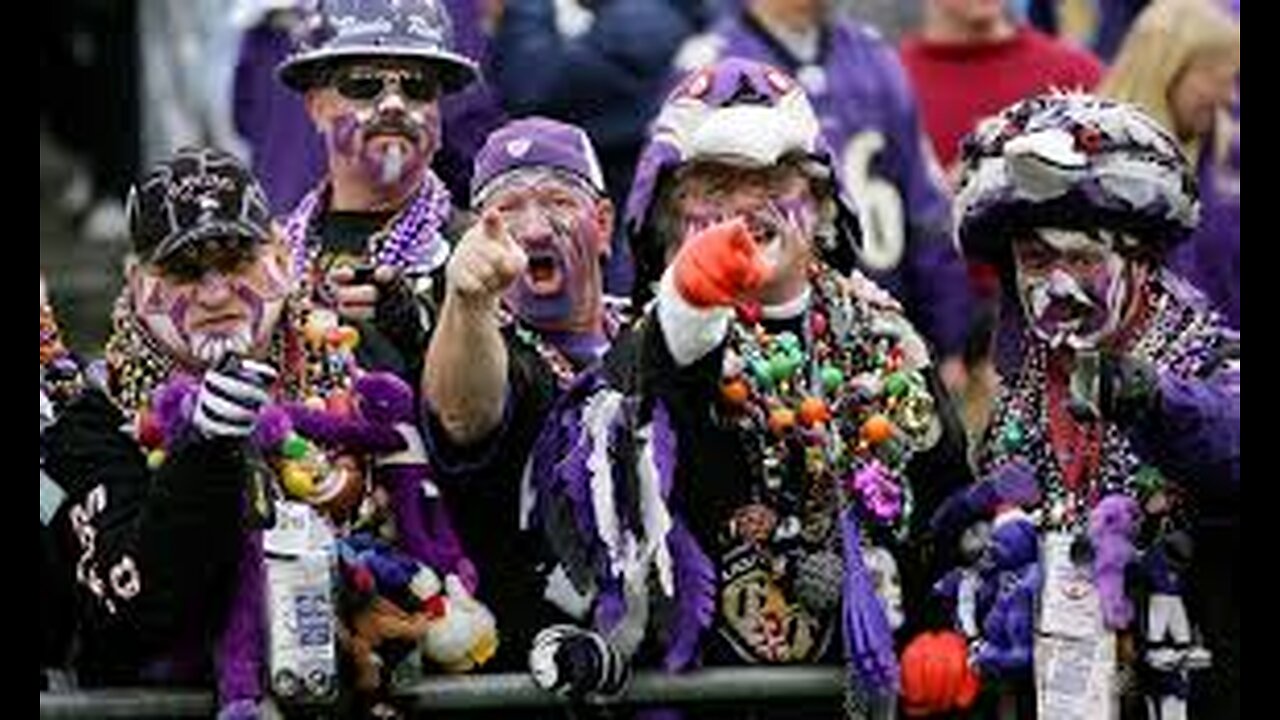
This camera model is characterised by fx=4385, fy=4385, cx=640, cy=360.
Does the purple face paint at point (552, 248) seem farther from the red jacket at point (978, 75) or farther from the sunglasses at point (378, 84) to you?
the red jacket at point (978, 75)

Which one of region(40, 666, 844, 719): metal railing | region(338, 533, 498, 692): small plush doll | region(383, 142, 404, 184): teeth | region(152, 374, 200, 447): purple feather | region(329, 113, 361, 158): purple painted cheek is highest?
region(329, 113, 361, 158): purple painted cheek

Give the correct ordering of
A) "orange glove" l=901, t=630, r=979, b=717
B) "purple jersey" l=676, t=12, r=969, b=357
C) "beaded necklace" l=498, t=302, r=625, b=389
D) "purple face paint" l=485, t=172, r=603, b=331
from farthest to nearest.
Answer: "purple jersey" l=676, t=12, r=969, b=357, "purple face paint" l=485, t=172, r=603, b=331, "beaded necklace" l=498, t=302, r=625, b=389, "orange glove" l=901, t=630, r=979, b=717

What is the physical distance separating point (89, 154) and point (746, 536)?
6654 mm

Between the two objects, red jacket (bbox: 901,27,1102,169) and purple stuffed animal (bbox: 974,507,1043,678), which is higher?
red jacket (bbox: 901,27,1102,169)

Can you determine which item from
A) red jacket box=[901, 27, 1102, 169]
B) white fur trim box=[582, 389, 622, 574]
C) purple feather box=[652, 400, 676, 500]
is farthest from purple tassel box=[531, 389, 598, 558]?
red jacket box=[901, 27, 1102, 169]

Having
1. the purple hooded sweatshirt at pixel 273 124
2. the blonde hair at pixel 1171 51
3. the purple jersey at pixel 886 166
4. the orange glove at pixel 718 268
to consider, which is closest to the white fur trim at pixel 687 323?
the orange glove at pixel 718 268

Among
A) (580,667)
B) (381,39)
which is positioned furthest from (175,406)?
(381,39)

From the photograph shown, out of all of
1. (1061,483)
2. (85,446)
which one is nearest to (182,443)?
(85,446)

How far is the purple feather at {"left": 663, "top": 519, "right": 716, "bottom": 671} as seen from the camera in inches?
285

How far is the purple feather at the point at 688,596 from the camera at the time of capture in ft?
23.8

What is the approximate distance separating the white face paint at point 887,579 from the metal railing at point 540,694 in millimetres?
179

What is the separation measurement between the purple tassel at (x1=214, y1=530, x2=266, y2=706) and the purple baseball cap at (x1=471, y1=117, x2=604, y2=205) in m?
1.08

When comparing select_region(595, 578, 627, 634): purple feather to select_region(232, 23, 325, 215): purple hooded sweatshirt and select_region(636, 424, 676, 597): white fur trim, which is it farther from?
select_region(232, 23, 325, 215): purple hooded sweatshirt

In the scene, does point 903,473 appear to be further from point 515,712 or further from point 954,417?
point 515,712
